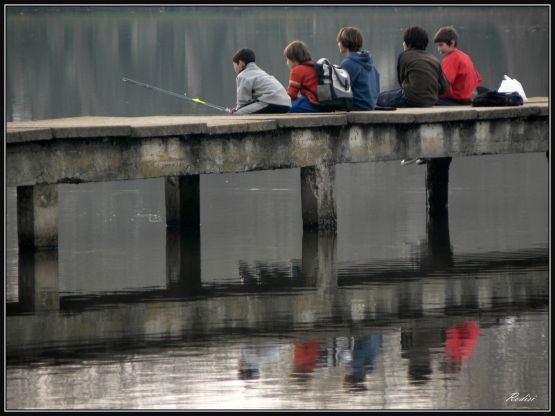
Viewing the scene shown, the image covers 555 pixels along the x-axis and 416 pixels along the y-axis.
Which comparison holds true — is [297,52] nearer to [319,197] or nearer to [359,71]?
[359,71]

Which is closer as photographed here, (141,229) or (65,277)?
(65,277)

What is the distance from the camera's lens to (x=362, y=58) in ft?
53.9

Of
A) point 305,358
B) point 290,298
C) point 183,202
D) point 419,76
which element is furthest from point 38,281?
point 419,76

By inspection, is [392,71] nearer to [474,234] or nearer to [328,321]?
[474,234]

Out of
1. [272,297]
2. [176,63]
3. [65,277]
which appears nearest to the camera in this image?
[272,297]

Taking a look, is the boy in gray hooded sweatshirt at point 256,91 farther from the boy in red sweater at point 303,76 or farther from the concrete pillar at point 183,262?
the concrete pillar at point 183,262

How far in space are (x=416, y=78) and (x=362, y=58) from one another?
2.94ft

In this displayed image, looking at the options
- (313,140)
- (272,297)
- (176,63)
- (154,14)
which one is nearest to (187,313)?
(272,297)

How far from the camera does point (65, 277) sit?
1345 centimetres

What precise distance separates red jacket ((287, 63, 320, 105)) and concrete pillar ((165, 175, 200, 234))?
1.31 metres

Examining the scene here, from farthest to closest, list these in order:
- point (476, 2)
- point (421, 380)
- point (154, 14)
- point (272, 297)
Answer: point (154, 14), point (476, 2), point (272, 297), point (421, 380)

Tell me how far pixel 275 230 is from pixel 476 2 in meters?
3.90

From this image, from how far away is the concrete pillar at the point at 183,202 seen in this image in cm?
1616

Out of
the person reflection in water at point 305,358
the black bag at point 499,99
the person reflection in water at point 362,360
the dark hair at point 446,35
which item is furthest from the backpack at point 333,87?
the person reflection in water at point 305,358
